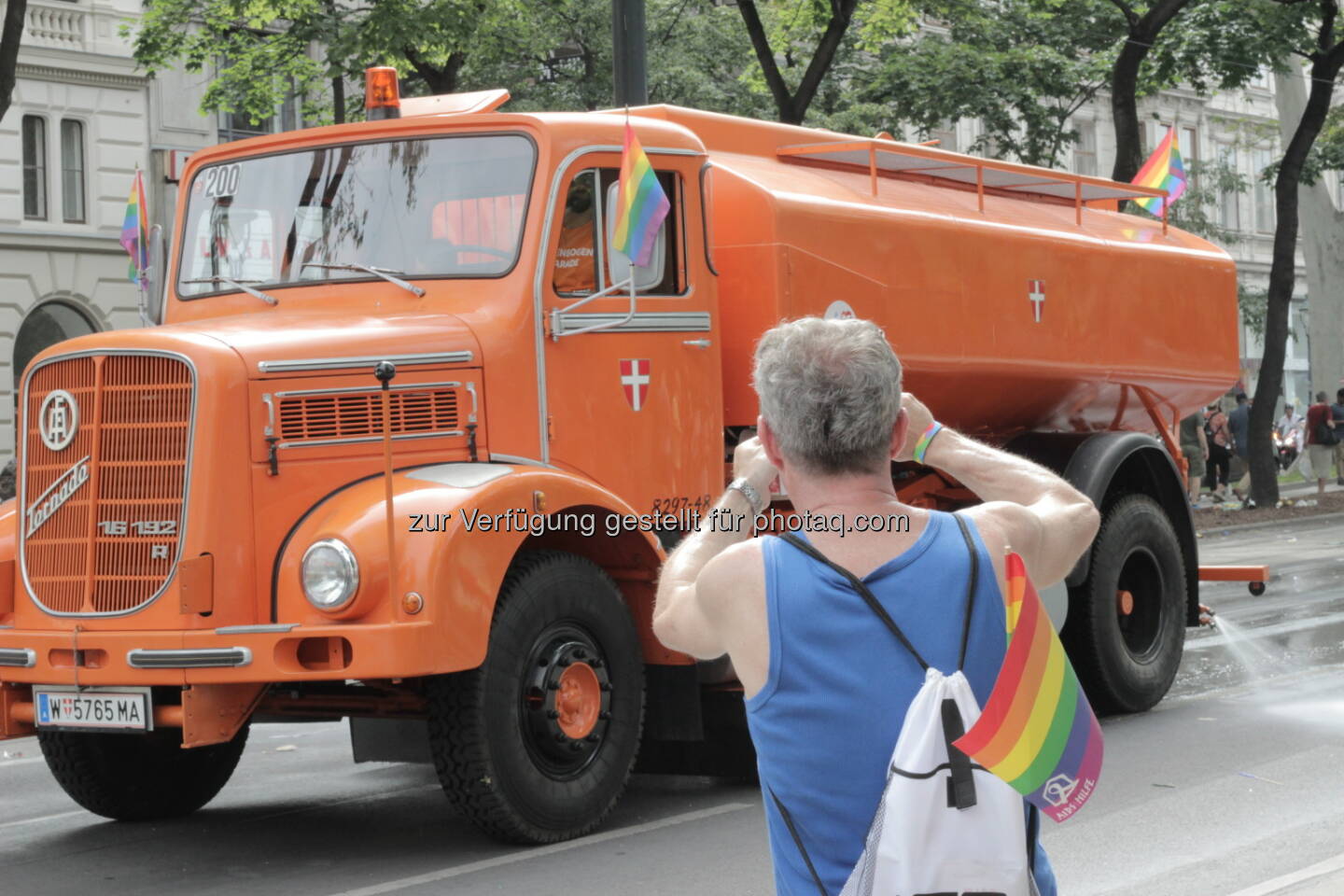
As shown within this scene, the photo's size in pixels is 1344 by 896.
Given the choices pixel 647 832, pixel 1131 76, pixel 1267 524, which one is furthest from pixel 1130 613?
pixel 1267 524

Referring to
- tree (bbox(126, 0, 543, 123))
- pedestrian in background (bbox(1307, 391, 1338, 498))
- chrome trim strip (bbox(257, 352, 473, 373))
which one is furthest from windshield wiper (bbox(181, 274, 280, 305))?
pedestrian in background (bbox(1307, 391, 1338, 498))

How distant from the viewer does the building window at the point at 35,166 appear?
28.0 metres

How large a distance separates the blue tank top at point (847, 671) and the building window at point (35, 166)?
2719cm

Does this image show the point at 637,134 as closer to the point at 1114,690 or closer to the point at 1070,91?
the point at 1114,690

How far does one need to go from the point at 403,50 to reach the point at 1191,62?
10.9m

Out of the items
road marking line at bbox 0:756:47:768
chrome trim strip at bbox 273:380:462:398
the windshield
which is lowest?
road marking line at bbox 0:756:47:768

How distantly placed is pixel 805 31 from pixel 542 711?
1974cm

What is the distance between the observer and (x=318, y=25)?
70.8ft

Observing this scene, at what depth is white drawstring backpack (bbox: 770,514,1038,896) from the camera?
8.54 ft

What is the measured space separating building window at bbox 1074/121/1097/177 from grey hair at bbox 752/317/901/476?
46.6 meters

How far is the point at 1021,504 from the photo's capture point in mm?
3303

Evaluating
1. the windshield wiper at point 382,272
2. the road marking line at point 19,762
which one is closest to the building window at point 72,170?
the road marking line at point 19,762

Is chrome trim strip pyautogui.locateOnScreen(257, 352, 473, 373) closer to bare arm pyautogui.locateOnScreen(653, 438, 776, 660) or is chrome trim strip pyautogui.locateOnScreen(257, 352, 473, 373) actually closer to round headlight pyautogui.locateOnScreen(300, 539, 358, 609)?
round headlight pyautogui.locateOnScreen(300, 539, 358, 609)

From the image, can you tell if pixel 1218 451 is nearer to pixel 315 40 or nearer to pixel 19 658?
pixel 315 40
